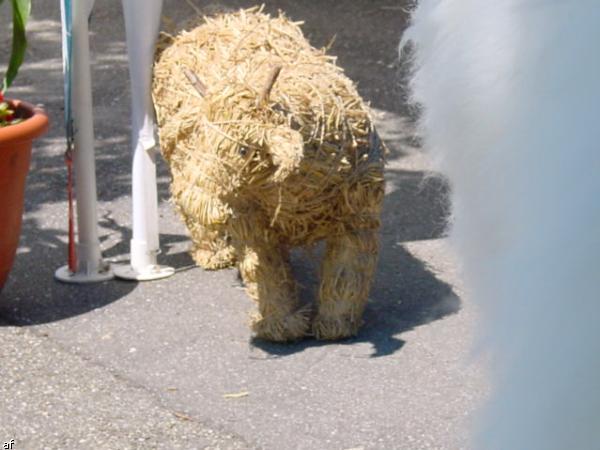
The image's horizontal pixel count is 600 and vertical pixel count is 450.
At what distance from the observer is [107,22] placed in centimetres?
888

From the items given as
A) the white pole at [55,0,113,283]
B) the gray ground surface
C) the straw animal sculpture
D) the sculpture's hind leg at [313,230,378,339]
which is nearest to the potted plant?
the white pole at [55,0,113,283]

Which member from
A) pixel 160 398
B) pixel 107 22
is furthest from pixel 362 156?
pixel 107 22

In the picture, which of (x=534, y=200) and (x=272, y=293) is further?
(x=272, y=293)

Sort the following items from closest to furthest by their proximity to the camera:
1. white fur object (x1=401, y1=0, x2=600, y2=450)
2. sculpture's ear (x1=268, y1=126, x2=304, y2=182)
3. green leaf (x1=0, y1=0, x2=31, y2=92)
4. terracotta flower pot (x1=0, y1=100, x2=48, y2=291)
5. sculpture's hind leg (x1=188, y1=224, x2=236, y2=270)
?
white fur object (x1=401, y1=0, x2=600, y2=450) < sculpture's ear (x1=268, y1=126, x2=304, y2=182) < terracotta flower pot (x1=0, y1=100, x2=48, y2=291) < green leaf (x1=0, y1=0, x2=31, y2=92) < sculpture's hind leg (x1=188, y1=224, x2=236, y2=270)

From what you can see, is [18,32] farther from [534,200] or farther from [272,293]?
[534,200]

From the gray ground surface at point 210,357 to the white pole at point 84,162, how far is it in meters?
0.08

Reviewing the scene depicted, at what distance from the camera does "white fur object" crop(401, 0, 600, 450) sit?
4.73 feet

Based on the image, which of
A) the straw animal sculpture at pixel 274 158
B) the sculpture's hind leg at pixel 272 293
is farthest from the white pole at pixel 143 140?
the sculpture's hind leg at pixel 272 293

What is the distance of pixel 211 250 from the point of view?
4906 millimetres

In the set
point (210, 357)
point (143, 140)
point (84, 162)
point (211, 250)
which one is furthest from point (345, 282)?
point (84, 162)

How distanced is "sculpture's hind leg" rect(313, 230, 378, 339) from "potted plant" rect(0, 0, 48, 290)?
1.13 m

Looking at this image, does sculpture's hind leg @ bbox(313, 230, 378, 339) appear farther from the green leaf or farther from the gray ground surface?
the green leaf

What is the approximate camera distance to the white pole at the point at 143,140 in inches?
182

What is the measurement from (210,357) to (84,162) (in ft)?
3.20
